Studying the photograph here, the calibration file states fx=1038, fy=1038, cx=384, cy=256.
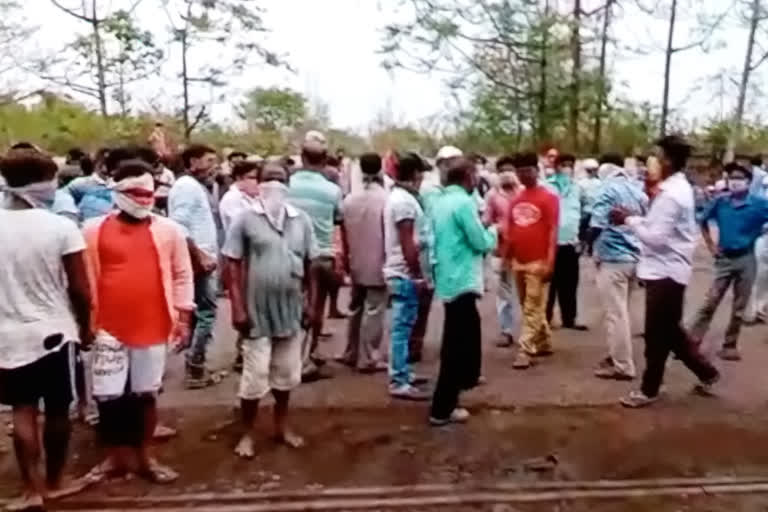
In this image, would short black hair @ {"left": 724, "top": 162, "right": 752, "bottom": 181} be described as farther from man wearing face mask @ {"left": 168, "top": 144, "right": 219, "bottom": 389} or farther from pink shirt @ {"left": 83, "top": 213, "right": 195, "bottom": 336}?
pink shirt @ {"left": 83, "top": 213, "right": 195, "bottom": 336}

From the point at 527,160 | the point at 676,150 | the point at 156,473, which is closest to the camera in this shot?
the point at 156,473

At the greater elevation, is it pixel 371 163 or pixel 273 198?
pixel 371 163

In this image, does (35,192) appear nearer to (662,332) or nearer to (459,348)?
(459,348)

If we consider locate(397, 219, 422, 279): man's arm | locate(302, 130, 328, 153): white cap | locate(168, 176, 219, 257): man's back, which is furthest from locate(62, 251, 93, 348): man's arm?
locate(302, 130, 328, 153): white cap

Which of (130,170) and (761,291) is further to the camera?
(761,291)

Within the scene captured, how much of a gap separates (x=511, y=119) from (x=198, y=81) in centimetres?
556

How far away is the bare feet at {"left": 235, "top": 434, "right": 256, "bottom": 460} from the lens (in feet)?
19.7

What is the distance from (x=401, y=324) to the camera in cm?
705

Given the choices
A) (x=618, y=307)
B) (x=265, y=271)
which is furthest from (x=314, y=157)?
(x=618, y=307)

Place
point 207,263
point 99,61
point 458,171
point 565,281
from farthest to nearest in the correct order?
point 99,61, point 565,281, point 207,263, point 458,171

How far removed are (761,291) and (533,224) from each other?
134 inches

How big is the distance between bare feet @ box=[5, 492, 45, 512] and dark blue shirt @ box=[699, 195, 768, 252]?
5430mm

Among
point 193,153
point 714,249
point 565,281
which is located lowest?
point 565,281

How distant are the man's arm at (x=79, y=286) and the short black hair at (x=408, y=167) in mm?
2828
